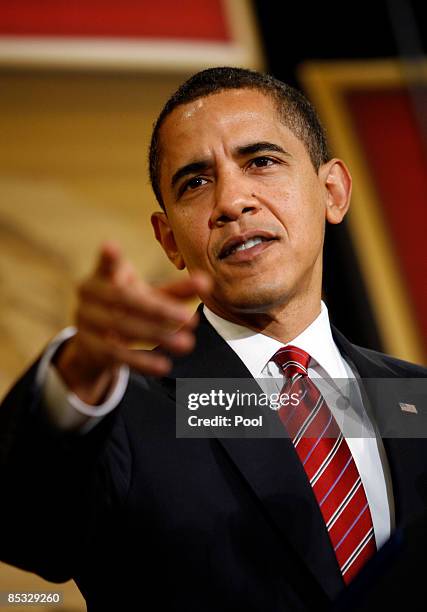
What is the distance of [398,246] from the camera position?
115 inches

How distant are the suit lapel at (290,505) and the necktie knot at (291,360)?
132 millimetres

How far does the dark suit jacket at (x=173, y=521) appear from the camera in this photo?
775 millimetres

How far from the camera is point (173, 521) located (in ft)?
2.91

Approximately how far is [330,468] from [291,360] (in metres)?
0.16

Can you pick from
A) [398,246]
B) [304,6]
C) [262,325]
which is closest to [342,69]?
[304,6]

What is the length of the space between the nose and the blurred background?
1523 millimetres

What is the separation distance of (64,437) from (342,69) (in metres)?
2.47

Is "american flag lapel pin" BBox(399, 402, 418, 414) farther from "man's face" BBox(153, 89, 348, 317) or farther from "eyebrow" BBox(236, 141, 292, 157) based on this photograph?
"eyebrow" BBox(236, 141, 292, 157)

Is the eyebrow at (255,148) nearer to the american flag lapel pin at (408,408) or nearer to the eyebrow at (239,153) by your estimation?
the eyebrow at (239,153)

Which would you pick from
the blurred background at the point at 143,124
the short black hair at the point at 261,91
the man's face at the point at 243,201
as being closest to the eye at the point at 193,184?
the man's face at the point at 243,201

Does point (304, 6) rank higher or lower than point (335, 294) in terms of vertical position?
higher

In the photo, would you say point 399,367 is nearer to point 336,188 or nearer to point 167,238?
point 336,188

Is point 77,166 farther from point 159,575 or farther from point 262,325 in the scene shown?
point 159,575

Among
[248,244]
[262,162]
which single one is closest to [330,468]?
[248,244]
